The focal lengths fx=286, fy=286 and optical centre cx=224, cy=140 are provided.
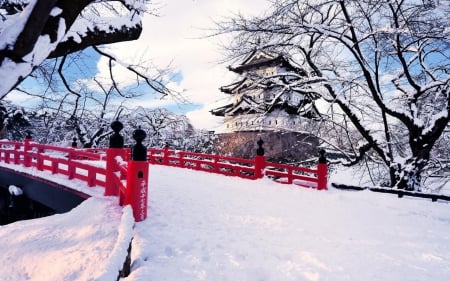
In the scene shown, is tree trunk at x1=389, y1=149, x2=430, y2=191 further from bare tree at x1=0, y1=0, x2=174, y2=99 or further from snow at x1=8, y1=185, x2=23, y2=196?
snow at x1=8, y1=185, x2=23, y2=196

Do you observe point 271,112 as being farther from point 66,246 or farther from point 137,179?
point 66,246

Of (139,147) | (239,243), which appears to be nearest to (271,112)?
(139,147)

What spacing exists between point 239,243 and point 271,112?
1107 centimetres

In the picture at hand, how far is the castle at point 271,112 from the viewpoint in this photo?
390 inches

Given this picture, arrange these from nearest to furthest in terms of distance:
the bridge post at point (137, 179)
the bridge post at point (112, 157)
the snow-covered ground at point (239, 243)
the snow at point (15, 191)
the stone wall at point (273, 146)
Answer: the snow-covered ground at point (239, 243) → the bridge post at point (137, 179) → the bridge post at point (112, 157) → the snow at point (15, 191) → the stone wall at point (273, 146)

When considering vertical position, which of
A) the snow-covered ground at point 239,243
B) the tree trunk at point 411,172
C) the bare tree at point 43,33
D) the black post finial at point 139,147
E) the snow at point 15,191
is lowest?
the snow at point 15,191

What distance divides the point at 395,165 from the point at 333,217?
184 inches

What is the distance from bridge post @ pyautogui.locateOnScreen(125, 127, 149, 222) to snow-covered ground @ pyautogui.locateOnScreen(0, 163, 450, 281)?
8.7 inches

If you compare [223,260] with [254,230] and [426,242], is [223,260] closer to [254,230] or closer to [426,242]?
[254,230]

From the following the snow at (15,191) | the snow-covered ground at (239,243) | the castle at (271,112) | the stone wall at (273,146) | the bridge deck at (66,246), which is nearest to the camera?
the bridge deck at (66,246)

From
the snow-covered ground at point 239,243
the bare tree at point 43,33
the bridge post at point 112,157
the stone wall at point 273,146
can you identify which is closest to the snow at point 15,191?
the bridge post at point 112,157

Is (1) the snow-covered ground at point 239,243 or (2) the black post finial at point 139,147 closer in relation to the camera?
(1) the snow-covered ground at point 239,243

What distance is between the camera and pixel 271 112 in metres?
13.7

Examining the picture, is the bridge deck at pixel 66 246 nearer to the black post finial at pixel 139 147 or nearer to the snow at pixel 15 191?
the black post finial at pixel 139 147
